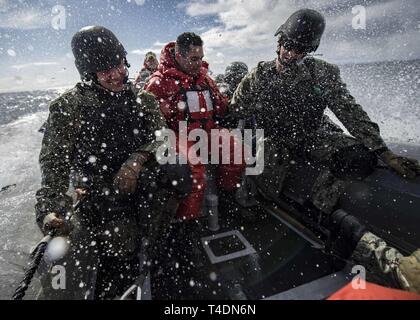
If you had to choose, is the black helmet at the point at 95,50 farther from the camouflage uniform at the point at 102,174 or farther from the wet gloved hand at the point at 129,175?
the wet gloved hand at the point at 129,175

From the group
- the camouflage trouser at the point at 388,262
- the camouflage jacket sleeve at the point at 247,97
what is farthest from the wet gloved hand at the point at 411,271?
the camouflage jacket sleeve at the point at 247,97

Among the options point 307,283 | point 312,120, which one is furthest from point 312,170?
point 307,283

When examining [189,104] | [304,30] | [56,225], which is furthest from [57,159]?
[304,30]

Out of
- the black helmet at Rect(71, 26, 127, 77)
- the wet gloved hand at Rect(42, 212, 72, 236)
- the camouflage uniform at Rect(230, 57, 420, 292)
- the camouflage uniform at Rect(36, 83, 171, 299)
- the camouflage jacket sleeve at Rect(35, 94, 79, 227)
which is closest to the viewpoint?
the wet gloved hand at Rect(42, 212, 72, 236)

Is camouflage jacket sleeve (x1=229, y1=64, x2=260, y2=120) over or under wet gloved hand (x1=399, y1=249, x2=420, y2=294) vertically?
over

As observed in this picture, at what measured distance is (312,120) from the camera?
359cm

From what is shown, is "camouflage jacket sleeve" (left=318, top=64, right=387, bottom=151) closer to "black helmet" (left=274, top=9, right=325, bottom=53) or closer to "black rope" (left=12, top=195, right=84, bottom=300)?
"black helmet" (left=274, top=9, right=325, bottom=53)

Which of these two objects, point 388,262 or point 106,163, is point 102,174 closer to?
point 106,163

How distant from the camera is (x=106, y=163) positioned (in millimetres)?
2689

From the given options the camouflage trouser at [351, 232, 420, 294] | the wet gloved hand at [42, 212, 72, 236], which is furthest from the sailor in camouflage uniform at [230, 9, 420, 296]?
the wet gloved hand at [42, 212, 72, 236]

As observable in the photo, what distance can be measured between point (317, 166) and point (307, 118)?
2.75 feet

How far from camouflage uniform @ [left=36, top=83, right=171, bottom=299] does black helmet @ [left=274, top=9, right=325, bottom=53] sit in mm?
1874

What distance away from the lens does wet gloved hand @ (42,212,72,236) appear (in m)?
1.79

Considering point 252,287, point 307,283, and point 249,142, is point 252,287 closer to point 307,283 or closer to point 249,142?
point 307,283
